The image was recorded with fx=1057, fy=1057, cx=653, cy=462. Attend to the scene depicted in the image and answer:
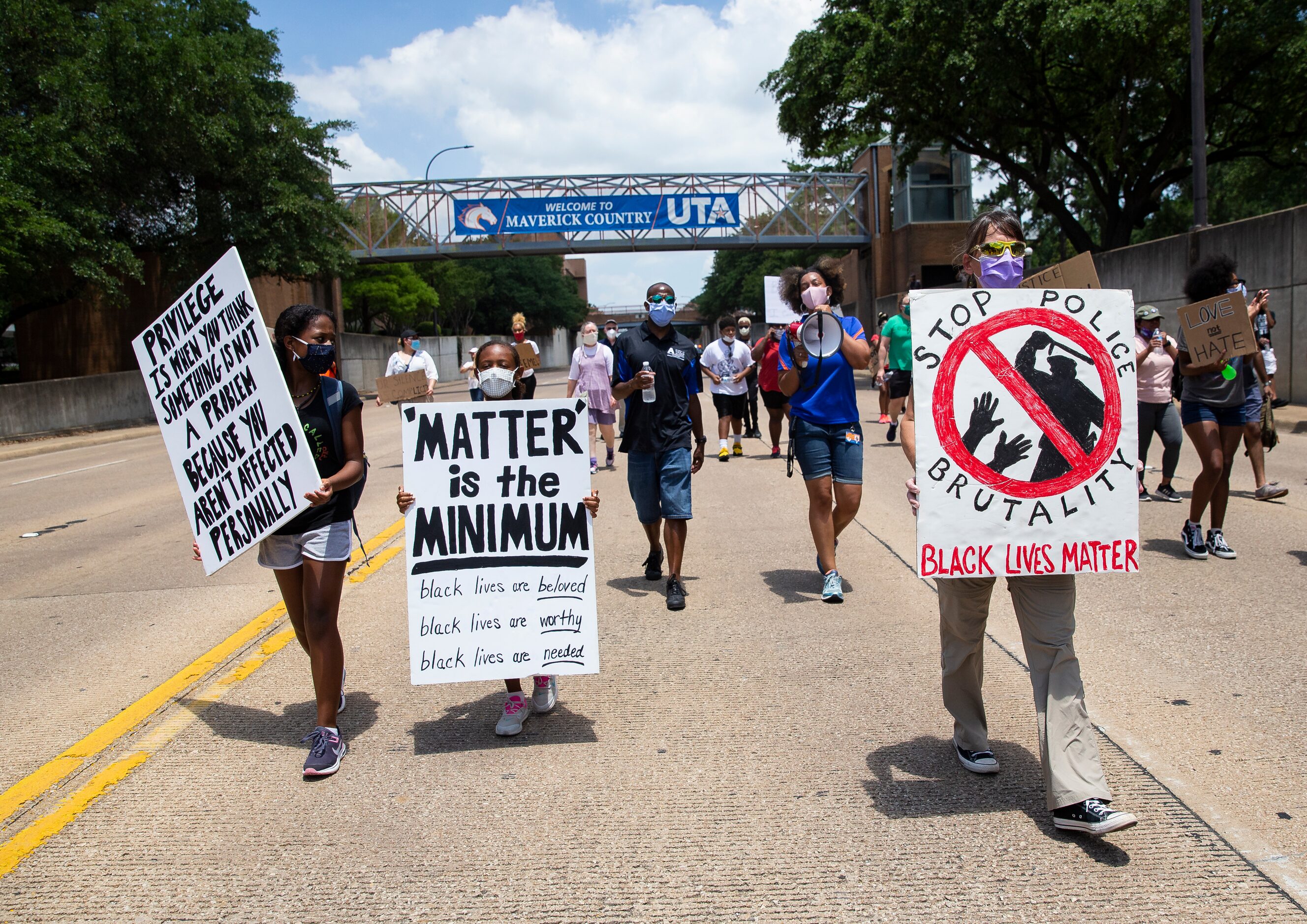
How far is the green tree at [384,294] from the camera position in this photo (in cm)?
5231

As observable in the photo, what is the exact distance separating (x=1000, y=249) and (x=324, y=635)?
2.91 metres

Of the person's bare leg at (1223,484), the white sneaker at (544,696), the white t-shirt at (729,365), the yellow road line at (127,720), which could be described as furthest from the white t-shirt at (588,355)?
the white sneaker at (544,696)

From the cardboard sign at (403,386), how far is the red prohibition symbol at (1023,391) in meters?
10.5

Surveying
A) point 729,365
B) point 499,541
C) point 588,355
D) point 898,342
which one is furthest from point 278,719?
point 729,365

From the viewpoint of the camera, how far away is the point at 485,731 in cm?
441

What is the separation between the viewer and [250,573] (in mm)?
7828

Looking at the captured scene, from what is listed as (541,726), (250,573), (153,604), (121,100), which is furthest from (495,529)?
(121,100)

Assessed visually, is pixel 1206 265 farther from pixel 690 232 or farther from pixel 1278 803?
pixel 690 232

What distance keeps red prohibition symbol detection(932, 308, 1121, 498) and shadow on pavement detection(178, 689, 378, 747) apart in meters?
2.69

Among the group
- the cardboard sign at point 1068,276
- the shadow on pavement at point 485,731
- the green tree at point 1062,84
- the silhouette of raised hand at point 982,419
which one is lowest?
the shadow on pavement at point 485,731

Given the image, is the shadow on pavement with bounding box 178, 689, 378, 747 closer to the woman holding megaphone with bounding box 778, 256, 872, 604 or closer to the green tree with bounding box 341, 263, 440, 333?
the woman holding megaphone with bounding box 778, 256, 872, 604

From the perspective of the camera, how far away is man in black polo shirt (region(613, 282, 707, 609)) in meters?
6.39

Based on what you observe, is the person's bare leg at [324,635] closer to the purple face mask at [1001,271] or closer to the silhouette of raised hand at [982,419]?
the silhouette of raised hand at [982,419]

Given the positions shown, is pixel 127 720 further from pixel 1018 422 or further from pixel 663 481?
pixel 1018 422
